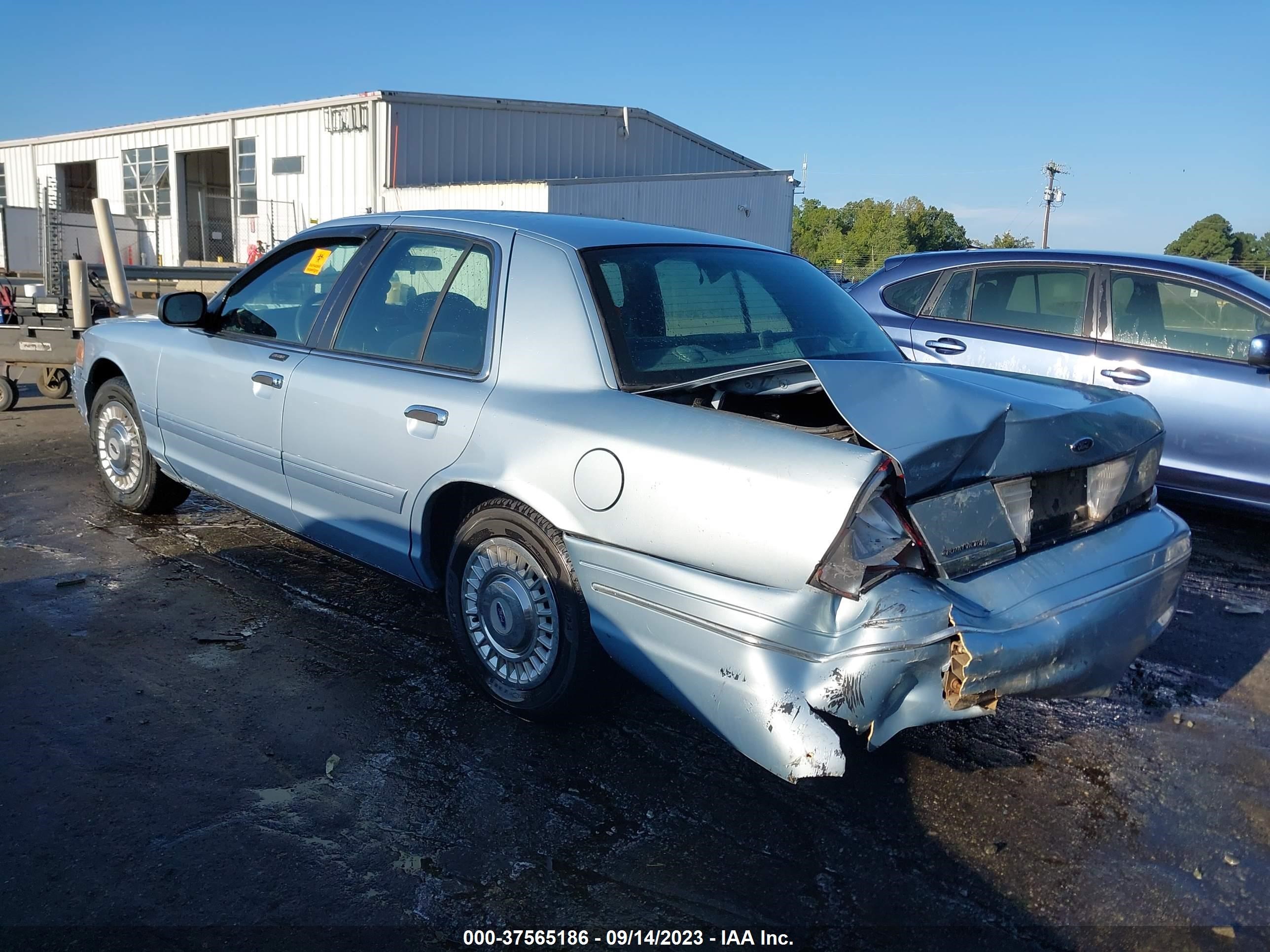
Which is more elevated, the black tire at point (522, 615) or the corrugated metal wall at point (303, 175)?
the corrugated metal wall at point (303, 175)

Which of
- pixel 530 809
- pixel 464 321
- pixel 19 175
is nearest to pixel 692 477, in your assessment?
pixel 530 809

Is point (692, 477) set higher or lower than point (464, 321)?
lower

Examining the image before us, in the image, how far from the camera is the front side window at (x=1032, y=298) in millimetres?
6211

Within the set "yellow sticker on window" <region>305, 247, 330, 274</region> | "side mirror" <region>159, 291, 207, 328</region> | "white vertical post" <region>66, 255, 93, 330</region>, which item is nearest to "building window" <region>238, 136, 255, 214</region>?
"white vertical post" <region>66, 255, 93, 330</region>

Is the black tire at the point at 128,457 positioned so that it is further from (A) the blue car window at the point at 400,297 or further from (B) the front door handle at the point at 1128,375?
(B) the front door handle at the point at 1128,375

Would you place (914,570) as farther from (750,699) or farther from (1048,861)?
(1048,861)

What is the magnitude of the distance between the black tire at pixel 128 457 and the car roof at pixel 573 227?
6.76 feet

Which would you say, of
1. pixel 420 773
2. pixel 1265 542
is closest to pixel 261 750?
pixel 420 773

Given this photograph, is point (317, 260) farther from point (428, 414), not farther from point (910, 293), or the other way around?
point (910, 293)

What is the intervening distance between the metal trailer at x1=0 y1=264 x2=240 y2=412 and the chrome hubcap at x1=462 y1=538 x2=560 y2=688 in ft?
21.1

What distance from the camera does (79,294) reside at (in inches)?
355

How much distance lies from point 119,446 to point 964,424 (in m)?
4.75

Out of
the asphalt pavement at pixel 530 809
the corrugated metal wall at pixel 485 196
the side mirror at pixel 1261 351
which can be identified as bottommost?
the asphalt pavement at pixel 530 809

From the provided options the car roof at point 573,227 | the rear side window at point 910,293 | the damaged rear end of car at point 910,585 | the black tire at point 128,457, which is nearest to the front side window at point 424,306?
the car roof at point 573,227
